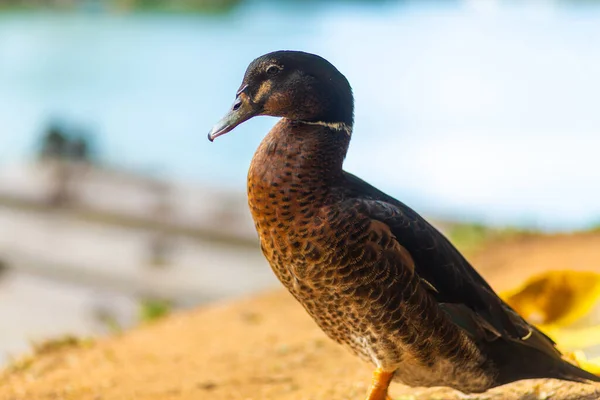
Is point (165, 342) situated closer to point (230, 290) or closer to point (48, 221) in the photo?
point (230, 290)

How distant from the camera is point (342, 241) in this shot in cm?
183

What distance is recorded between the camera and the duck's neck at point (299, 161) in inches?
73.2

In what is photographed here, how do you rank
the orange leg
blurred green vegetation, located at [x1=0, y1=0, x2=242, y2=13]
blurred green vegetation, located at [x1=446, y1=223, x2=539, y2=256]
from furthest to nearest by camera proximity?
blurred green vegetation, located at [x1=0, y1=0, x2=242, y2=13], blurred green vegetation, located at [x1=446, y1=223, x2=539, y2=256], the orange leg

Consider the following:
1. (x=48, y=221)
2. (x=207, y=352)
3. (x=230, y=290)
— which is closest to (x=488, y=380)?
(x=207, y=352)

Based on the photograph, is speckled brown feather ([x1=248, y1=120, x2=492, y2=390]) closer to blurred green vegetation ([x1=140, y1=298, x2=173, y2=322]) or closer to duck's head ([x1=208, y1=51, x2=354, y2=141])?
duck's head ([x1=208, y1=51, x2=354, y2=141])

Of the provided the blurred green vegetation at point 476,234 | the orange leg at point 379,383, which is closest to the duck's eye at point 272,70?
the orange leg at point 379,383

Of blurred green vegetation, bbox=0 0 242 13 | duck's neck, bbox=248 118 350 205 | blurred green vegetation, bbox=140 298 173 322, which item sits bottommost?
blurred green vegetation, bbox=140 298 173 322

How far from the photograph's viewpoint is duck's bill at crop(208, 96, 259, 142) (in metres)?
1.84

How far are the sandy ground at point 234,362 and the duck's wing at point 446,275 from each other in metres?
→ 0.33

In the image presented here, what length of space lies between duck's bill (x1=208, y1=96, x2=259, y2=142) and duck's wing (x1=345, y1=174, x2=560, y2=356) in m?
0.29

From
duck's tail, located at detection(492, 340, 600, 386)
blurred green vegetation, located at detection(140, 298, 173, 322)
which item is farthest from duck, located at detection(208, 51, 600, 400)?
blurred green vegetation, located at detection(140, 298, 173, 322)

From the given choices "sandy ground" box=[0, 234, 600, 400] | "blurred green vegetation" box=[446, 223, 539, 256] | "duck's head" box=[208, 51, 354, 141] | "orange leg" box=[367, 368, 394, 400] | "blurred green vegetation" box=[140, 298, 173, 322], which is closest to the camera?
"duck's head" box=[208, 51, 354, 141]

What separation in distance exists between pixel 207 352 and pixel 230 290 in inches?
71.7

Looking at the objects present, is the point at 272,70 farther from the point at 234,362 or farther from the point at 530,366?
the point at 234,362
